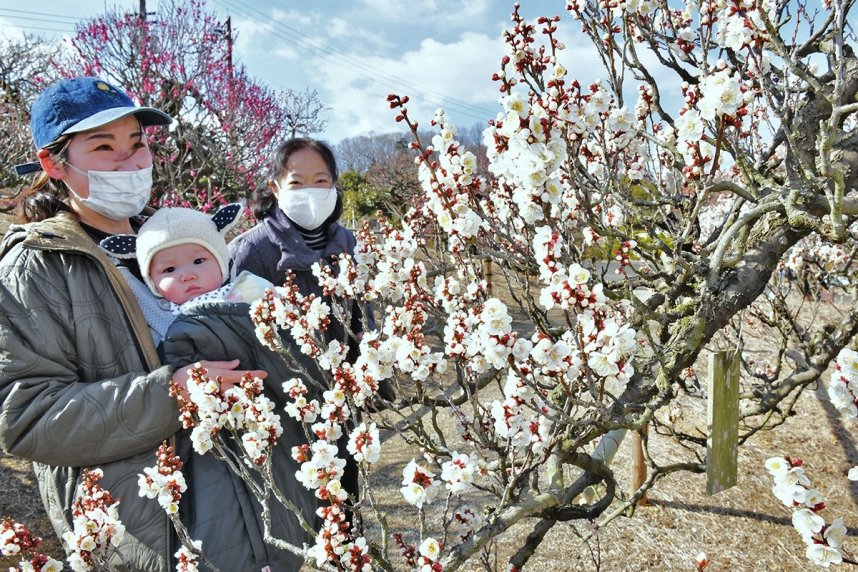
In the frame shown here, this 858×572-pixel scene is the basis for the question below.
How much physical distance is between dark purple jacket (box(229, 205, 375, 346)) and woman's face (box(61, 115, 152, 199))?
2.55 feet

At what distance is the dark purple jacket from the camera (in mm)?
2416

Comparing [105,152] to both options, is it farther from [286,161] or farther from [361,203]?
[361,203]

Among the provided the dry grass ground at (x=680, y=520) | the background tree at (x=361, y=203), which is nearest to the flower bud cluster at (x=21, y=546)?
the dry grass ground at (x=680, y=520)

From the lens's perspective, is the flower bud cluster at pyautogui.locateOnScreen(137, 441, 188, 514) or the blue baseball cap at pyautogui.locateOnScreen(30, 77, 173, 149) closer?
the flower bud cluster at pyautogui.locateOnScreen(137, 441, 188, 514)

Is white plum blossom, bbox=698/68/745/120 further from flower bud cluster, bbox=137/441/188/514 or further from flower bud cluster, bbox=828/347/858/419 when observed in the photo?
flower bud cluster, bbox=137/441/188/514

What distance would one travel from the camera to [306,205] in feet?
8.16

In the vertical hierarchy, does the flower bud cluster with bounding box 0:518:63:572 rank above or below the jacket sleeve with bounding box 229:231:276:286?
below

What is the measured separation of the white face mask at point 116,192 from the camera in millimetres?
1561

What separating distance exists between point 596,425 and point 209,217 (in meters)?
1.39

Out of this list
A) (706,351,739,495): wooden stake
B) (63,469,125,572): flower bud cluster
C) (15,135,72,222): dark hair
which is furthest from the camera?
(706,351,739,495): wooden stake

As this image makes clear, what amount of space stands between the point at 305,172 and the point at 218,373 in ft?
4.23

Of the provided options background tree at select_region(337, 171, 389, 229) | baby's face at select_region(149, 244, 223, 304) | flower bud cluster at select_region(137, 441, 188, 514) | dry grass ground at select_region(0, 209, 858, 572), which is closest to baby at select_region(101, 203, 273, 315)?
baby's face at select_region(149, 244, 223, 304)

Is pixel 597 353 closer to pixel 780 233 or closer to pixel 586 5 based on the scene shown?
pixel 780 233

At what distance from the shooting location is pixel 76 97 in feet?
4.99
